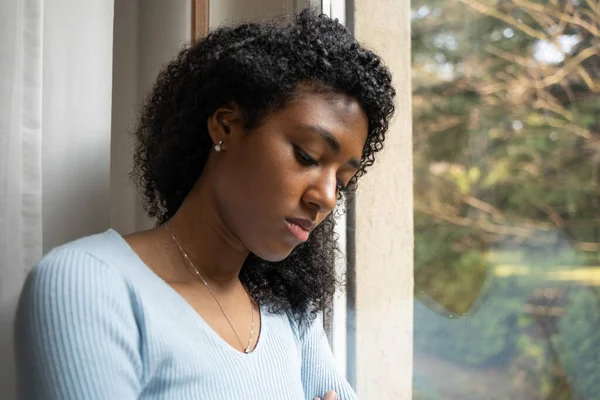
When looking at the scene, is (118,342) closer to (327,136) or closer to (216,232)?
(216,232)

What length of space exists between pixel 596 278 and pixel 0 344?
0.83m

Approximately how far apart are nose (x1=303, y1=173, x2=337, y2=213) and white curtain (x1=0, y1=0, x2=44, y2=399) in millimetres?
386

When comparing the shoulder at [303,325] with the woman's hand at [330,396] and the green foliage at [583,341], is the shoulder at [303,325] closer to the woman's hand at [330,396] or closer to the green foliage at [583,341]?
the woman's hand at [330,396]

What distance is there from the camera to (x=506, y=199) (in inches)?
43.5

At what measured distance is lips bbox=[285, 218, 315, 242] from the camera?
2.88ft

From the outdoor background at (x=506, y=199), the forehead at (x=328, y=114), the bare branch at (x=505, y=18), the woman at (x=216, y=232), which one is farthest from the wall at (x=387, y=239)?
the forehead at (x=328, y=114)

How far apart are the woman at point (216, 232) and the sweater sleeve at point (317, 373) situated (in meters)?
0.03

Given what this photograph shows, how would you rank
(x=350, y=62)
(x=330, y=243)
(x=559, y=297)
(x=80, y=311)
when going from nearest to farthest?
(x=80, y=311) → (x=350, y=62) → (x=559, y=297) → (x=330, y=243)

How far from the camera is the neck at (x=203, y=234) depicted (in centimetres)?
95

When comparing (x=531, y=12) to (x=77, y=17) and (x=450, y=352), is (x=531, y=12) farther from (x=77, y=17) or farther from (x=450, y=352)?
(x=77, y=17)

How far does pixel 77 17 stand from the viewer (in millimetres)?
1078

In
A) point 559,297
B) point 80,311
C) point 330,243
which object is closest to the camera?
point 80,311

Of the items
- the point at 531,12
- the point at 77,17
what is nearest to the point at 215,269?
the point at 77,17

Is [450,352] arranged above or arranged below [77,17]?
below
